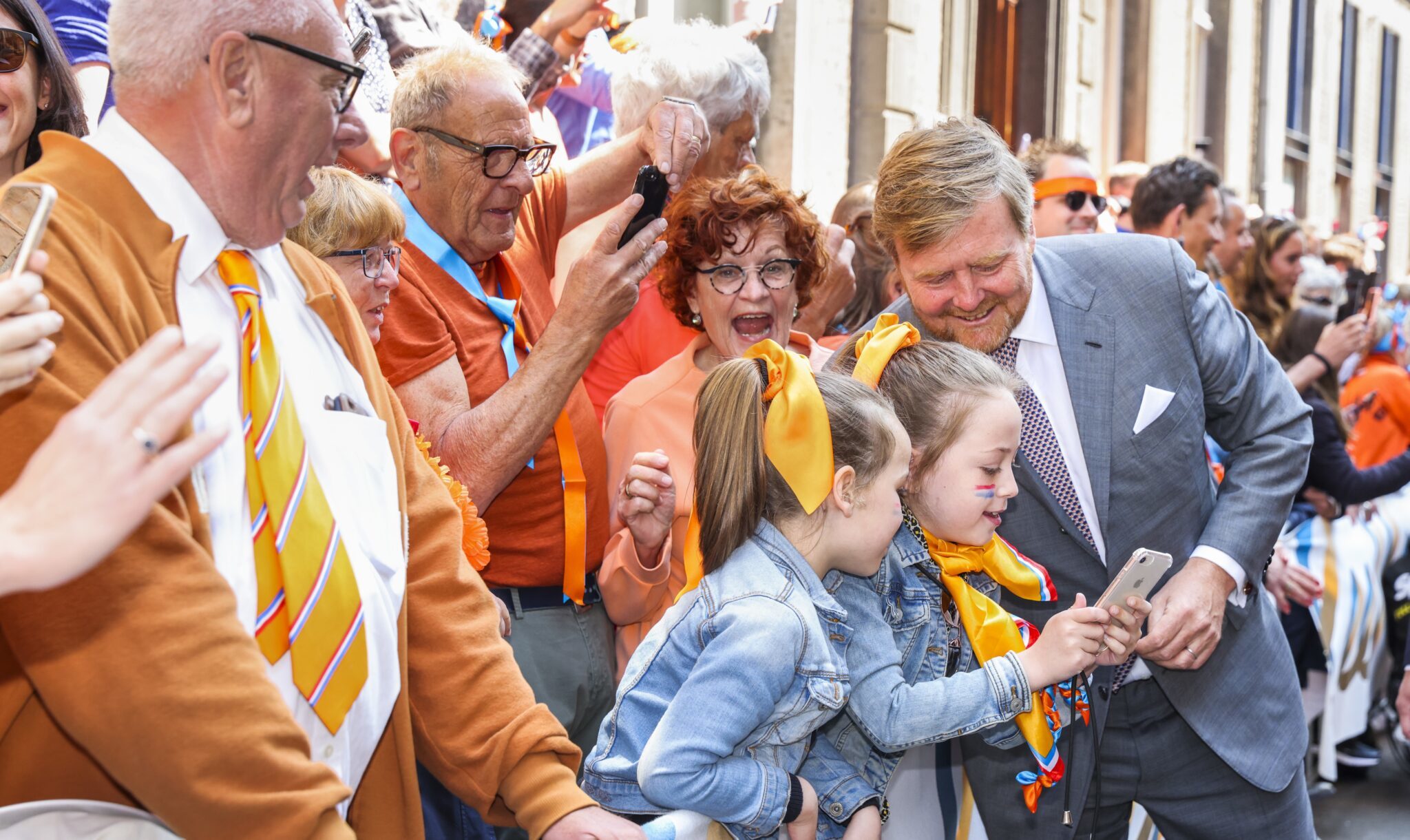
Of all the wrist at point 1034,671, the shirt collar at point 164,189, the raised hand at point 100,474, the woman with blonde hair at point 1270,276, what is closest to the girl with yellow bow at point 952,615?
the wrist at point 1034,671

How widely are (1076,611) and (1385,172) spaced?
26.4 m

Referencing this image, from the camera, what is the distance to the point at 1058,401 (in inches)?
99.1

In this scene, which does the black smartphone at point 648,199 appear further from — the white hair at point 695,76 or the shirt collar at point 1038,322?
the white hair at point 695,76

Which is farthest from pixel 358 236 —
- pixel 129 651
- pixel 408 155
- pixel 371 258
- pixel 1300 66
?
pixel 1300 66

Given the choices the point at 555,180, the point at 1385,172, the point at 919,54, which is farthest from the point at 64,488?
the point at 1385,172

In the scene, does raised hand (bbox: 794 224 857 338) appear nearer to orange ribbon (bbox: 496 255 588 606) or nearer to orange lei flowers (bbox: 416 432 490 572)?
orange ribbon (bbox: 496 255 588 606)

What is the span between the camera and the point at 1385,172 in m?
25.0

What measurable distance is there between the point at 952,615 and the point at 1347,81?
77.7 feet

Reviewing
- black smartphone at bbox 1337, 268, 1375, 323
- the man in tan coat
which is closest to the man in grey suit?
the man in tan coat

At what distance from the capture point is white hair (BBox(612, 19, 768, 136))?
348cm

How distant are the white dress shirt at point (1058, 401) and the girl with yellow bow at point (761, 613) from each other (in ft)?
1.64

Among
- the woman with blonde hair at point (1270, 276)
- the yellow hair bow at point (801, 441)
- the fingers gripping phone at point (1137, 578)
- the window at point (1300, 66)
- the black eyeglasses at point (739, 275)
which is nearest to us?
the yellow hair bow at point (801, 441)

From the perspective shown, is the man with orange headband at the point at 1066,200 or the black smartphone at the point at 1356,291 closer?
the man with orange headband at the point at 1066,200

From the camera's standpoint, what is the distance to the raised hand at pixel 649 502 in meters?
2.38
